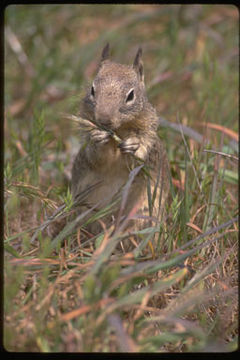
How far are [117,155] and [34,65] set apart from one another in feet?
9.01

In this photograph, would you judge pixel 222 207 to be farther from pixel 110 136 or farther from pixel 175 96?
pixel 175 96

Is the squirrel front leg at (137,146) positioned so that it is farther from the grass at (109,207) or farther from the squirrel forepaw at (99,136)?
the grass at (109,207)

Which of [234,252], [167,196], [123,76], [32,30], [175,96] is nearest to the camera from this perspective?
[234,252]

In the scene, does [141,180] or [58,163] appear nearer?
[141,180]

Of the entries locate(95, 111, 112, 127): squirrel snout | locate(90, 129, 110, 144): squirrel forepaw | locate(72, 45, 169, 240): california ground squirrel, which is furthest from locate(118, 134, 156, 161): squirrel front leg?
locate(95, 111, 112, 127): squirrel snout

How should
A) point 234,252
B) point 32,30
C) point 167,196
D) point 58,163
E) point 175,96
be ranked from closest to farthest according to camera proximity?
point 234,252
point 167,196
point 58,163
point 175,96
point 32,30

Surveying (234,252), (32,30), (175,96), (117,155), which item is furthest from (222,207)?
(32,30)

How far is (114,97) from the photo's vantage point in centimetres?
302

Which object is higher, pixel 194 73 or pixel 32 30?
pixel 32 30

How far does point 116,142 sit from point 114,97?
1.19 ft

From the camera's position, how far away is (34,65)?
18.4ft

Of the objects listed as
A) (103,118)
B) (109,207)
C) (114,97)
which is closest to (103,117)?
(103,118)

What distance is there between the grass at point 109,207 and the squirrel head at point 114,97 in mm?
347

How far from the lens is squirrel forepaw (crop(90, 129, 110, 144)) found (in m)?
3.07
